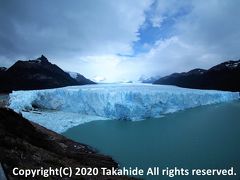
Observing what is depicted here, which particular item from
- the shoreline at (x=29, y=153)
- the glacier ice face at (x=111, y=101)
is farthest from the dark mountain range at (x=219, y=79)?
the shoreline at (x=29, y=153)

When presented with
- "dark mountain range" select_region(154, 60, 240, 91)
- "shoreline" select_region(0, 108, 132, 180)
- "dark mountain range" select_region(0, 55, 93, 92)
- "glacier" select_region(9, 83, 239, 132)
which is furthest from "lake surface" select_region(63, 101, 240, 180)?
"dark mountain range" select_region(0, 55, 93, 92)

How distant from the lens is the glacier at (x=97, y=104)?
17.7 meters

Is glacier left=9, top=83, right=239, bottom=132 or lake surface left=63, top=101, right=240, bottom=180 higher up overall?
glacier left=9, top=83, right=239, bottom=132

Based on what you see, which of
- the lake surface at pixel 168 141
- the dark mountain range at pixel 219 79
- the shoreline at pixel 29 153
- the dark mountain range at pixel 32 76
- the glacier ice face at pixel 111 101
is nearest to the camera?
the shoreline at pixel 29 153

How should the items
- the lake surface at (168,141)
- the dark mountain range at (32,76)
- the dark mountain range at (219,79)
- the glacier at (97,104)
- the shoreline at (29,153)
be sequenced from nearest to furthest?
1. the shoreline at (29,153)
2. the lake surface at (168,141)
3. the glacier at (97,104)
4. the dark mountain range at (219,79)
5. the dark mountain range at (32,76)

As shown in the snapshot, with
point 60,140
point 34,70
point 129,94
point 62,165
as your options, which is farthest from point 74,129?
point 34,70

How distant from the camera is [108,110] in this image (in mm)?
18516

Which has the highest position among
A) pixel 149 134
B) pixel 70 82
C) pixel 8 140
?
pixel 70 82

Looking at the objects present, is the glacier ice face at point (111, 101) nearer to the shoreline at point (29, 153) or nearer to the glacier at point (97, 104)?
the glacier at point (97, 104)

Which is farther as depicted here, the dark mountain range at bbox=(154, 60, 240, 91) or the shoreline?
the dark mountain range at bbox=(154, 60, 240, 91)

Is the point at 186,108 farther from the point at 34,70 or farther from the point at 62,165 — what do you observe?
the point at 34,70

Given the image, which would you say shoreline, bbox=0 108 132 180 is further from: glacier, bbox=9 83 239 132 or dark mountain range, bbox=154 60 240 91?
dark mountain range, bbox=154 60 240 91

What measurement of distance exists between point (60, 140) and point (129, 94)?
8818 mm

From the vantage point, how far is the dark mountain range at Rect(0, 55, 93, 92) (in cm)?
5700
